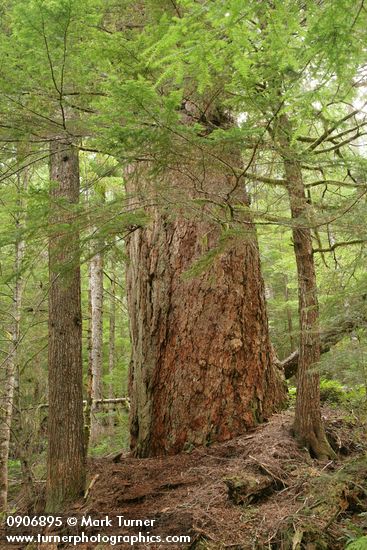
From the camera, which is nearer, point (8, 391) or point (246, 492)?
point (246, 492)

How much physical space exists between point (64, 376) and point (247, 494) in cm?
257

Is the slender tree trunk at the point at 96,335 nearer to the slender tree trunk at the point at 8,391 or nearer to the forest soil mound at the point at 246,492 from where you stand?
the slender tree trunk at the point at 8,391

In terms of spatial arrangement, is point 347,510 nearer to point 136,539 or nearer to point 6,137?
point 136,539

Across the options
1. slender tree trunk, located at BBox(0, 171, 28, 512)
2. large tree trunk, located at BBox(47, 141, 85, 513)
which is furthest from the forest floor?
slender tree trunk, located at BBox(0, 171, 28, 512)

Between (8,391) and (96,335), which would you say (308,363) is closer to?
(8,391)

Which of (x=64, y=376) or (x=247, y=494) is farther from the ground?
(x=64, y=376)

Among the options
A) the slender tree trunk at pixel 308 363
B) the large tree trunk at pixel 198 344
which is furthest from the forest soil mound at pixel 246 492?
the large tree trunk at pixel 198 344

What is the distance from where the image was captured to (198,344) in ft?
18.9

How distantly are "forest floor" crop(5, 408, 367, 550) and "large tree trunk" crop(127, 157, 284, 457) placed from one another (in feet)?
1.16

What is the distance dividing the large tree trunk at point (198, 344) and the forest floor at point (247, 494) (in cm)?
35

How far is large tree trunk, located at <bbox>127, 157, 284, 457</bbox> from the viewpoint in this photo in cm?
563

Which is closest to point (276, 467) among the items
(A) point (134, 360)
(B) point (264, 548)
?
(B) point (264, 548)

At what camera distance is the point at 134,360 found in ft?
21.6

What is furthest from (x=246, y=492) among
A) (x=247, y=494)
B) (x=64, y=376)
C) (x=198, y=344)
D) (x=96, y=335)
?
(x=96, y=335)
